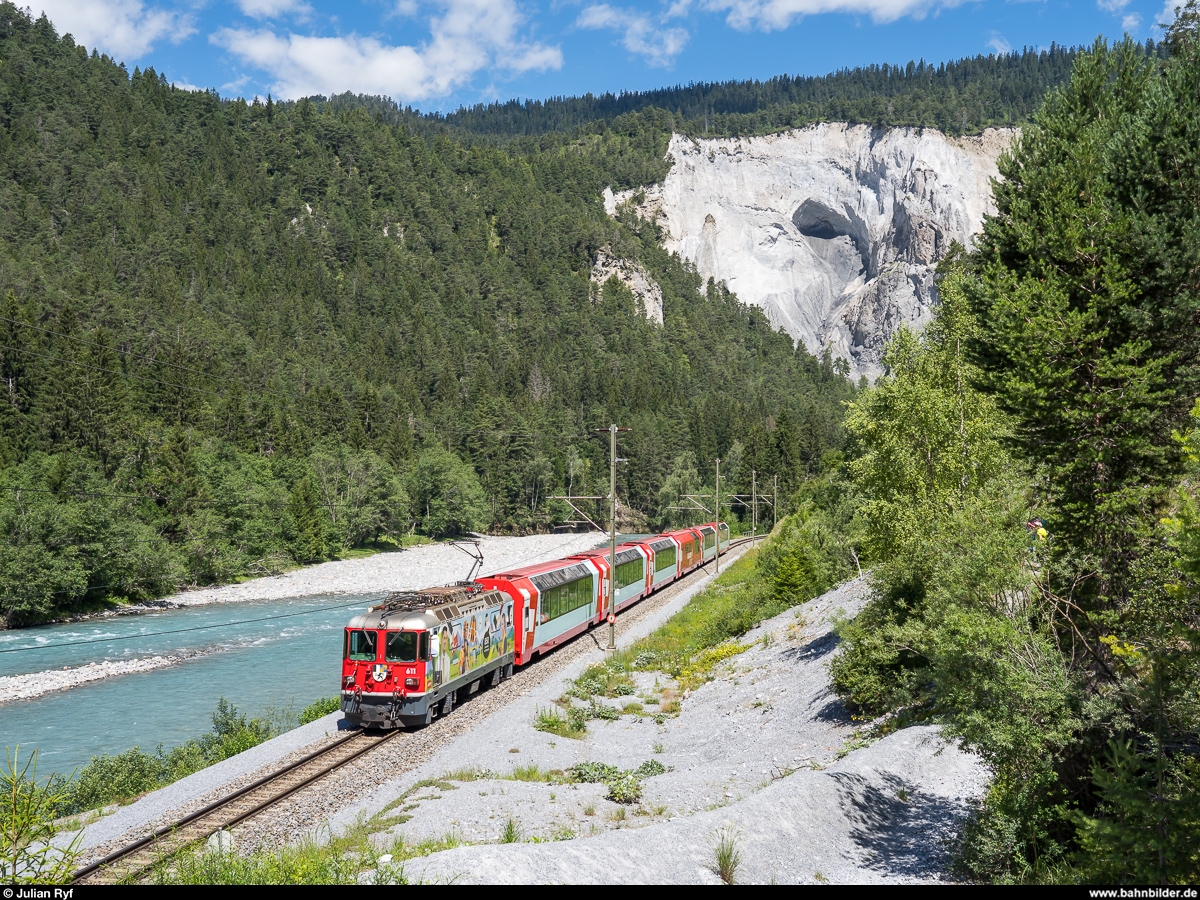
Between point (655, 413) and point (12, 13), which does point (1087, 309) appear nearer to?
point (655, 413)

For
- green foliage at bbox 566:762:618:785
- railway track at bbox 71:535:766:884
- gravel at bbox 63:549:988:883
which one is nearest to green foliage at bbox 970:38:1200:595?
gravel at bbox 63:549:988:883

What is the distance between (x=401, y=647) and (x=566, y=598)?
1311cm

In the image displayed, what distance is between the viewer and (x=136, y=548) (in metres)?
51.6

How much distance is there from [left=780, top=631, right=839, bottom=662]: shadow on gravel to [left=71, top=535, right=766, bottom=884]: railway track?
44.7ft

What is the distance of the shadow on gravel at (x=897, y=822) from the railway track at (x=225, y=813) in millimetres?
10144

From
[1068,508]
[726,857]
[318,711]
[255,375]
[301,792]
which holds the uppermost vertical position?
[255,375]

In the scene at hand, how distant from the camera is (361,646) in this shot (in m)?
21.0

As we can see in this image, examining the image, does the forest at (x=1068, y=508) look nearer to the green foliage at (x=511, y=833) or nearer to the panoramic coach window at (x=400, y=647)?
the green foliage at (x=511, y=833)

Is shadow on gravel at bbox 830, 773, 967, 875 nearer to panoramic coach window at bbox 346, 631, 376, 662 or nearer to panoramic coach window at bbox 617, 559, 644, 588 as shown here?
panoramic coach window at bbox 346, 631, 376, 662

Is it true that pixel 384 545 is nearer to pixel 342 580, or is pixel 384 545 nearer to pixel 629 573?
pixel 342 580

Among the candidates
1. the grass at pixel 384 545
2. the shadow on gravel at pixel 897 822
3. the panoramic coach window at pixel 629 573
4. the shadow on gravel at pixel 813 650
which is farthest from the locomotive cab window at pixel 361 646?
the grass at pixel 384 545

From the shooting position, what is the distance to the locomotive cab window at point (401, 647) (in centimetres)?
2072

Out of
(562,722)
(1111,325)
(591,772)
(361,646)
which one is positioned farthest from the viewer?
(562,722)

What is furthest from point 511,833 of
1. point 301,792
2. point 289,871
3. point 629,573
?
point 629,573
